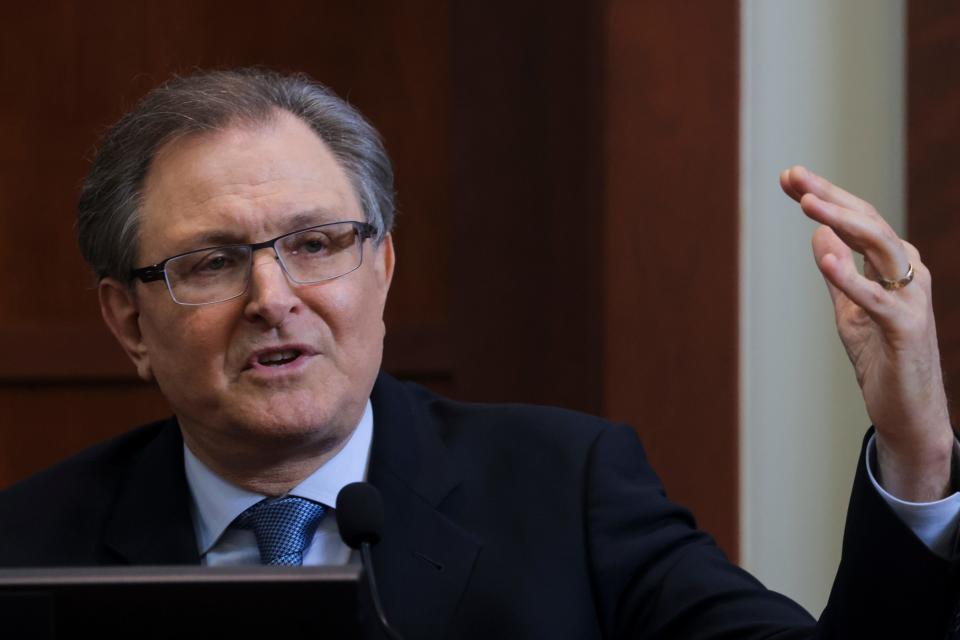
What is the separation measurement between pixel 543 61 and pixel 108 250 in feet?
3.25

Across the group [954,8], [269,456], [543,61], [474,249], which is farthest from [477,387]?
[954,8]

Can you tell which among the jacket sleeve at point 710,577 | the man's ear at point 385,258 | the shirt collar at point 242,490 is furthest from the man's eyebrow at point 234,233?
the jacket sleeve at point 710,577

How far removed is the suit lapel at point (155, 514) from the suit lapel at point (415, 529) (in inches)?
10.2

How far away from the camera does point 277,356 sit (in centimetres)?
170

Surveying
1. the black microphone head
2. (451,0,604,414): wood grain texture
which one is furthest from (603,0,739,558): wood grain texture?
the black microphone head

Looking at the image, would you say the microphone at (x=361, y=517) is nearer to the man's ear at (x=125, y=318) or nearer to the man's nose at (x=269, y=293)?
the man's nose at (x=269, y=293)

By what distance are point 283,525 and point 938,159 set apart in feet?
3.88

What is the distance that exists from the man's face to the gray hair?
0.07 feet

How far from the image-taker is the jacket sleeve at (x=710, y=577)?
4.34 feet

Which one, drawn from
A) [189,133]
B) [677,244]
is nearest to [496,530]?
[189,133]

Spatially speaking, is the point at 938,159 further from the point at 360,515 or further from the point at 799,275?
the point at 360,515

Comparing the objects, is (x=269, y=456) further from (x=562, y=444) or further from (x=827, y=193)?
(x=827, y=193)

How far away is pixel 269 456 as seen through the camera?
1.76m

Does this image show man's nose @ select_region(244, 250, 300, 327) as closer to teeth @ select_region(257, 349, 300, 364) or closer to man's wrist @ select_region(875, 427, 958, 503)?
teeth @ select_region(257, 349, 300, 364)
